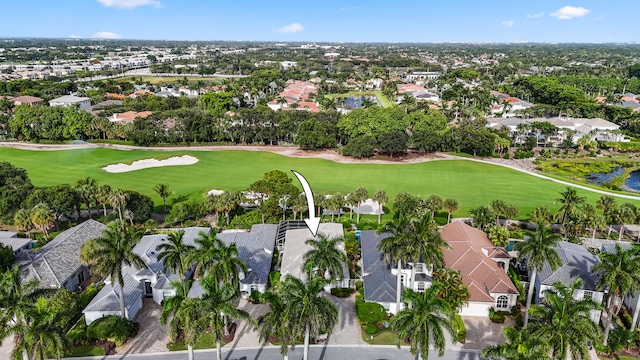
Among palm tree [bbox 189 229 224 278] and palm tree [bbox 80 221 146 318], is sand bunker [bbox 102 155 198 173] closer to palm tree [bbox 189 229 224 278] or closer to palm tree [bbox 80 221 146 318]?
palm tree [bbox 80 221 146 318]

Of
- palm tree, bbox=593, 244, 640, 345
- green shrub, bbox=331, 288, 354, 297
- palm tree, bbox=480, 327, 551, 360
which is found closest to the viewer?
palm tree, bbox=480, 327, 551, 360

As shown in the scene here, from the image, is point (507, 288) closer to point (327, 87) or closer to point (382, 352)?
point (382, 352)

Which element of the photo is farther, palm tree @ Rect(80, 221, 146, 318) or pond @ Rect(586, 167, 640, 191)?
pond @ Rect(586, 167, 640, 191)

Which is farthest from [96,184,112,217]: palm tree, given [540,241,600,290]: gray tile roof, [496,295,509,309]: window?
[540,241,600,290]: gray tile roof

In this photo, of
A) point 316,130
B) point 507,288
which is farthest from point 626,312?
point 316,130

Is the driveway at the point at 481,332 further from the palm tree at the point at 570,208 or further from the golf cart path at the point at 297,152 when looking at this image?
the golf cart path at the point at 297,152

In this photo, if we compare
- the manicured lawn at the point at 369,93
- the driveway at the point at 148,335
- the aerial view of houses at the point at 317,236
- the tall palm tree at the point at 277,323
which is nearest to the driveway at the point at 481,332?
the aerial view of houses at the point at 317,236

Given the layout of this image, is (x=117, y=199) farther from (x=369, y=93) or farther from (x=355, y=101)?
(x=369, y=93)
